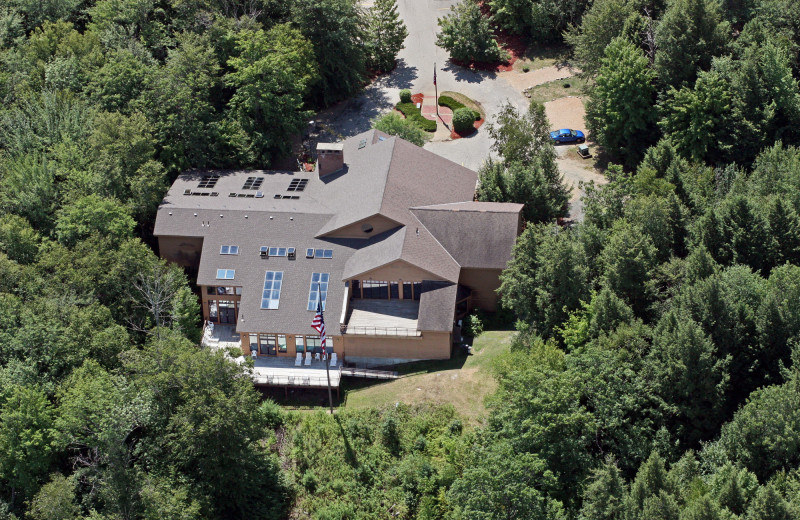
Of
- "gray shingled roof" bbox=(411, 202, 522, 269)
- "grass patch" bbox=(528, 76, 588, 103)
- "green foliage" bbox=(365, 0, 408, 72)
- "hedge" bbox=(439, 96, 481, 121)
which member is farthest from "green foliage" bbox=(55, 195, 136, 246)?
"grass patch" bbox=(528, 76, 588, 103)

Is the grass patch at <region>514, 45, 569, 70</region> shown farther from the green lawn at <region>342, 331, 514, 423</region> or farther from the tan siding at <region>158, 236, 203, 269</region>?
the tan siding at <region>158, 236, 203, 269</region>

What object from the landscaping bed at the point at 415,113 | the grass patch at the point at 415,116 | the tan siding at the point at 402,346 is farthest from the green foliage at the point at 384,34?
the tan siding at the point at 402,346

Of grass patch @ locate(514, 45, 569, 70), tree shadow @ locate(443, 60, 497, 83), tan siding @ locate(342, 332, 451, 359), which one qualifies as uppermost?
grass patch @ locate(514, 45, 569, 70)

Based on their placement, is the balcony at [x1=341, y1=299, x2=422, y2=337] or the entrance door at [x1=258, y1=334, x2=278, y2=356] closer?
the balcony at [x1=341, y1=299, x2=422, y2=337]

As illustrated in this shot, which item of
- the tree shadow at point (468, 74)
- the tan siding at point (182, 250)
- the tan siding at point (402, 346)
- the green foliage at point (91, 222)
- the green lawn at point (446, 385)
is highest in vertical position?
the tree shadow at point (468, 74)

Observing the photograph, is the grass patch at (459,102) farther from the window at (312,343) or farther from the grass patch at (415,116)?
the window at (312,343)

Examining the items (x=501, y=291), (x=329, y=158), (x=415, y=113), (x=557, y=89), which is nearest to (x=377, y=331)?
(x=501, y=291)
